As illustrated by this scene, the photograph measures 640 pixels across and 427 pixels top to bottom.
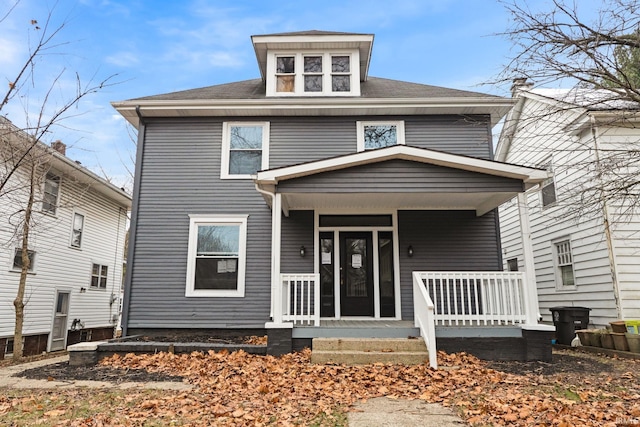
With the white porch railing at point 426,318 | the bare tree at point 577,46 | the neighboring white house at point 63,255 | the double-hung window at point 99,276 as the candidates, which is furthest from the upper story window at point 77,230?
the bare tree at point 577,46

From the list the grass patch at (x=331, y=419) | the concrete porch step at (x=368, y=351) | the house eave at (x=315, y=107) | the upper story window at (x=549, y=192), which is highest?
the house eave at (x=315, y=107)

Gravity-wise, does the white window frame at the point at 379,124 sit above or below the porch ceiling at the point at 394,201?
above

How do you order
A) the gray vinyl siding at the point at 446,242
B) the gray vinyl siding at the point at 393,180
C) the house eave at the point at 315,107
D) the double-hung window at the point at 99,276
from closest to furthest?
the gray vinyl siding at the point at 393,180 → the gray vinyl siding at the point at 446,242 → the house eave at the point at 315,107 → the double-hung window at the point at 99,276

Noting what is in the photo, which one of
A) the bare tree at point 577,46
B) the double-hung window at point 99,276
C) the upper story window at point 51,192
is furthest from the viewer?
the double-hung window at point 99,276

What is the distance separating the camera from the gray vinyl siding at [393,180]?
704 centimetres

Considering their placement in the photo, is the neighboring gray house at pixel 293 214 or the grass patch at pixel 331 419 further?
the neighboring gray house at pixel 293 214

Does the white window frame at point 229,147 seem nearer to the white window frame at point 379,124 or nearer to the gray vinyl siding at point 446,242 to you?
the white window frame at point 379,124

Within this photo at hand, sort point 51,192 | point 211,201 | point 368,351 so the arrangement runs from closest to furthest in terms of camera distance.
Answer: point 368,351 → point 211,201 → point 51,192

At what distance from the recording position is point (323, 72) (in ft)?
32.4

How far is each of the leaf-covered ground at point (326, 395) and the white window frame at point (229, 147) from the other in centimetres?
416

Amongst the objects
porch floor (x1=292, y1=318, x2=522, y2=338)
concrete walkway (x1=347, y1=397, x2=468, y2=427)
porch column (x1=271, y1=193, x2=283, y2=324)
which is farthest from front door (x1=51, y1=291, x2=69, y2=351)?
concrete walkway (x1=347, y1=397, x2=468, y2=427)

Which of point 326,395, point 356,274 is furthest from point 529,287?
point 326,395

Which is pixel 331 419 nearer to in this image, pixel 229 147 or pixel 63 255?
pixel 229 147

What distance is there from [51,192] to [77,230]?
5.77 ft
